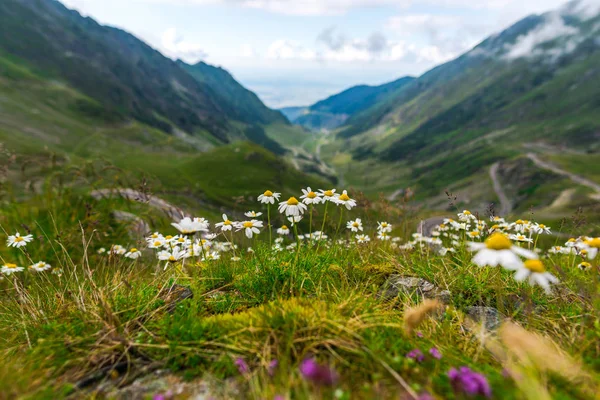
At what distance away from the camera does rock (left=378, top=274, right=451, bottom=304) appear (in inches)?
197

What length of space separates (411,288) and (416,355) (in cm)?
227

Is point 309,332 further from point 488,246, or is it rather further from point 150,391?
point 488,246

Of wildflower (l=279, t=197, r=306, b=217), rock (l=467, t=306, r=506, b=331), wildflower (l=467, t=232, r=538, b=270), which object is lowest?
rock (l=467, t=306, r=506, b=331)

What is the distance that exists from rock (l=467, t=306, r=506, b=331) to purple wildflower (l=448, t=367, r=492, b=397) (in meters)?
2.00

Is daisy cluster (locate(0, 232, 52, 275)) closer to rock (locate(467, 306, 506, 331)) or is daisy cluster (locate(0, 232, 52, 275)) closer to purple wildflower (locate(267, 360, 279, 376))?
purple wildflower (locate(267, 360, 279, 376))

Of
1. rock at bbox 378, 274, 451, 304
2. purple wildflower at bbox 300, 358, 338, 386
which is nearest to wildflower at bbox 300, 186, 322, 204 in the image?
rock at bbox 378, 274, 451, 304

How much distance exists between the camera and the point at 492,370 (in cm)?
289

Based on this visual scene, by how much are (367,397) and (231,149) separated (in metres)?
181

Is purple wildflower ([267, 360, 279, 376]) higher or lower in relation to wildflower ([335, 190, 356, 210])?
lower

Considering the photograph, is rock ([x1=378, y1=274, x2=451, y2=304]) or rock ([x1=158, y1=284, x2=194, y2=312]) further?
rock ([x1=378, y1=274, x2=451, y2=304])

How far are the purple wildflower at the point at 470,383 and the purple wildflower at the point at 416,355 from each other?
43 centimetres

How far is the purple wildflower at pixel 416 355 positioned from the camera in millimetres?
3025

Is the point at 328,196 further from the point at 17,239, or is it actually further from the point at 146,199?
the point at 17,239

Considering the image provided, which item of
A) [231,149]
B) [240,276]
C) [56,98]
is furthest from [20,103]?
[240,276]
